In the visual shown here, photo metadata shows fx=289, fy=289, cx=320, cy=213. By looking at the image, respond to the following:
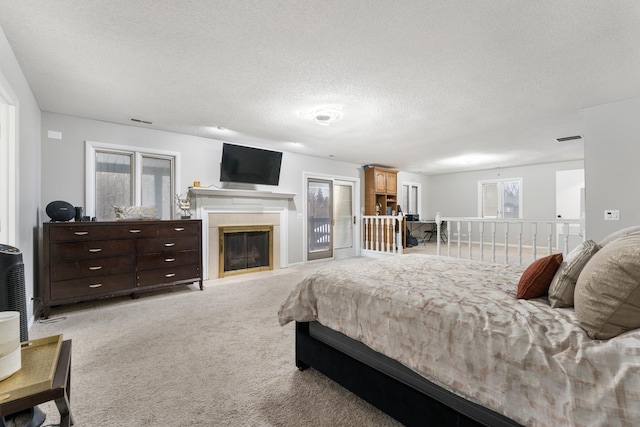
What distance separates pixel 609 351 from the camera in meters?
0.94

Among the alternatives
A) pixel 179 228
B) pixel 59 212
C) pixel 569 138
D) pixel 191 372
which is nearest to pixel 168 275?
pixel 179 228

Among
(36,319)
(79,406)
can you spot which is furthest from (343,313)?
(36,319)

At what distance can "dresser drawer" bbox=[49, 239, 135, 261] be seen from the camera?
3172 mm

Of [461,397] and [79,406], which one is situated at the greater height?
[461,397]

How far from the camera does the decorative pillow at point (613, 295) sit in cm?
100

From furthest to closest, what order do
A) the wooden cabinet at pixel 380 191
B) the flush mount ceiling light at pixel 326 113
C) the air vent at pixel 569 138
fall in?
the wooden cabinet at pixel 380 191 → the air vent at pixel 569 138 → the flush mount ceiling light at pixel 326 113

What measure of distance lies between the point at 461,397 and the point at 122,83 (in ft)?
12.1

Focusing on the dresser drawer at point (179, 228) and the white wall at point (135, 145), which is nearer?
the white wall at point (135, 145)

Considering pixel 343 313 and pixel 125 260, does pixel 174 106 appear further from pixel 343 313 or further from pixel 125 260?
pixel 343 313

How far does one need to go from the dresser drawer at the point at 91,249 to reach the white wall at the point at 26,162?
0.23 meters

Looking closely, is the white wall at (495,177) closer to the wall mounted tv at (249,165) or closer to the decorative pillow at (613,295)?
the wall mounted tv at (249,165)

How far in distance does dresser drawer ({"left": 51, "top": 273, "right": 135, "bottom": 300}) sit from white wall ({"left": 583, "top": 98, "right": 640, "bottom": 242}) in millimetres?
5695

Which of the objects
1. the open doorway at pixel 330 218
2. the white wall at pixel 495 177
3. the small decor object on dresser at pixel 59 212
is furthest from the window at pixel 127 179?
the white wall at pixel 495 177

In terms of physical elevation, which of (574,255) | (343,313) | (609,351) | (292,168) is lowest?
(343,313)
